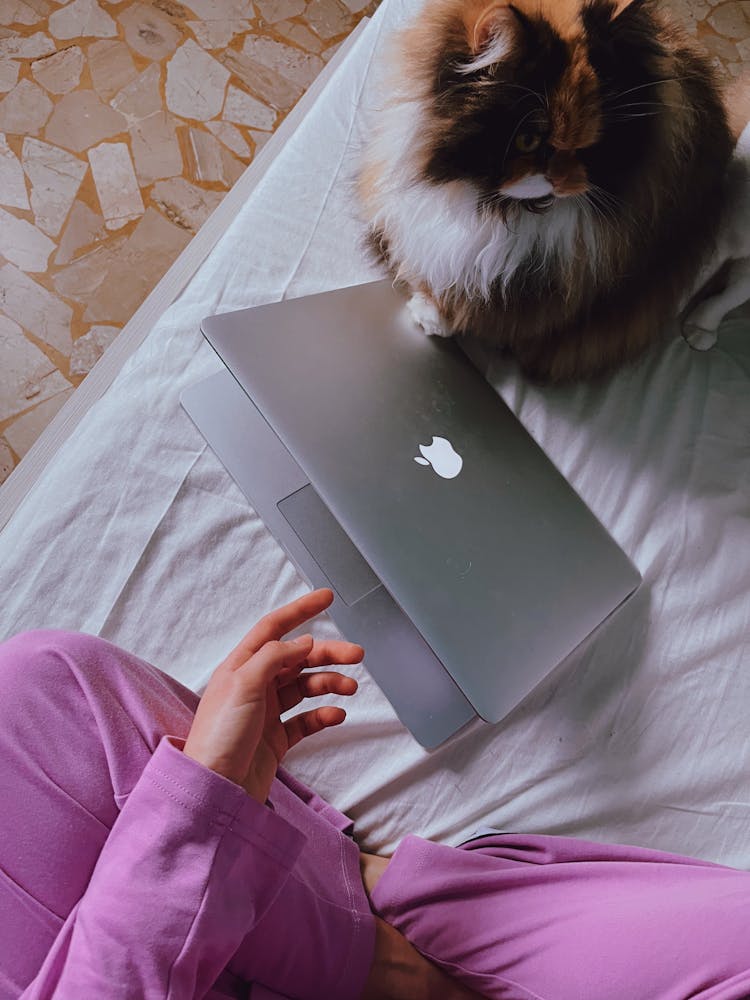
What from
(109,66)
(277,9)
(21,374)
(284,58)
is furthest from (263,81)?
(21,374)

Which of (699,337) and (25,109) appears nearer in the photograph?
(699,337)

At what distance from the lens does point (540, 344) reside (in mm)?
951

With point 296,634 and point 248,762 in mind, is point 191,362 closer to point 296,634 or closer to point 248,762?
point 296,634

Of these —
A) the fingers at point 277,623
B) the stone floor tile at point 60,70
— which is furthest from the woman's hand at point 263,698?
the stone floor tile at point 60,70

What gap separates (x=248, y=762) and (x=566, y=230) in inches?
25.2

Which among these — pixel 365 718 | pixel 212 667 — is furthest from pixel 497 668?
pixel 212 667

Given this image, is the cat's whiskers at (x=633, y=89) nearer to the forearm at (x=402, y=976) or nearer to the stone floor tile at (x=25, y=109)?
the forearm at (x=402, y=976)

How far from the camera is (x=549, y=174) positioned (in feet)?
2.29

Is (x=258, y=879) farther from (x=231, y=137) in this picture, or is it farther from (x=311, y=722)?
(x=231, y=137)

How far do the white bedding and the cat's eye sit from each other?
37cm

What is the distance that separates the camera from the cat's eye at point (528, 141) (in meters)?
0.69

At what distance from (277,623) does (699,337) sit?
71 centimetres

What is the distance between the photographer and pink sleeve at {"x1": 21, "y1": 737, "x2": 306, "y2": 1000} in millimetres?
628

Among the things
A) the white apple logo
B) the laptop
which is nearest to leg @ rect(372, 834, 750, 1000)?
the laptop
